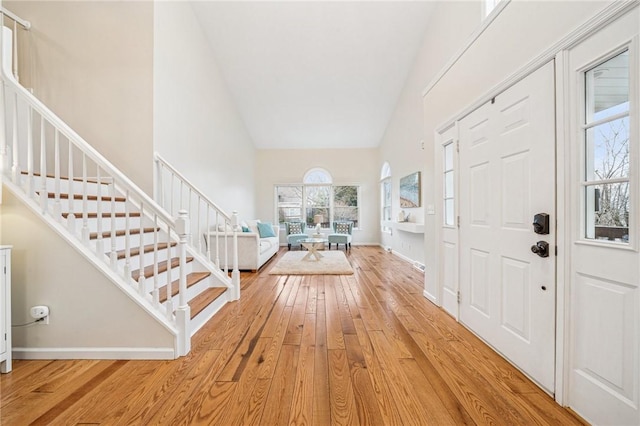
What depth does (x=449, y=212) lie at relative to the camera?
2.84 meters

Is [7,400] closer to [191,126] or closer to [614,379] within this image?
[614,379]

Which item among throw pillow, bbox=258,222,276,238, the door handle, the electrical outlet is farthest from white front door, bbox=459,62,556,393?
throw pillow, bbox=258,222,276,238

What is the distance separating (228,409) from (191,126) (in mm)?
4029

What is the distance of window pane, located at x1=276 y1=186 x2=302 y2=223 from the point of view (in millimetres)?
8766

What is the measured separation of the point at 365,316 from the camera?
8.79 ft

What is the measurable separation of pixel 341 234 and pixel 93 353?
20.7 feet

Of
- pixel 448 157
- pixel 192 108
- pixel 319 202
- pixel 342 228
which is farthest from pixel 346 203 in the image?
pixel 448 157

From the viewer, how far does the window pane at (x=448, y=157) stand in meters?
2.81

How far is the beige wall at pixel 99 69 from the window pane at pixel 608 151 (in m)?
4.02

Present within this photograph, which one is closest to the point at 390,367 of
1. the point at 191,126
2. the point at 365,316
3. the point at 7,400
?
the point at 365,316

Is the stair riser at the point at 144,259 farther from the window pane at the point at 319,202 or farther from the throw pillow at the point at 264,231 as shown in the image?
the window pane at the point at 319,202

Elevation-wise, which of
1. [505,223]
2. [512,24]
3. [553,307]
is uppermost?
[512,24]

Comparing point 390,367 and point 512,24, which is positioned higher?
point 512,24

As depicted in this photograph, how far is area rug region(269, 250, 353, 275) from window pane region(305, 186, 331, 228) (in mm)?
2925
